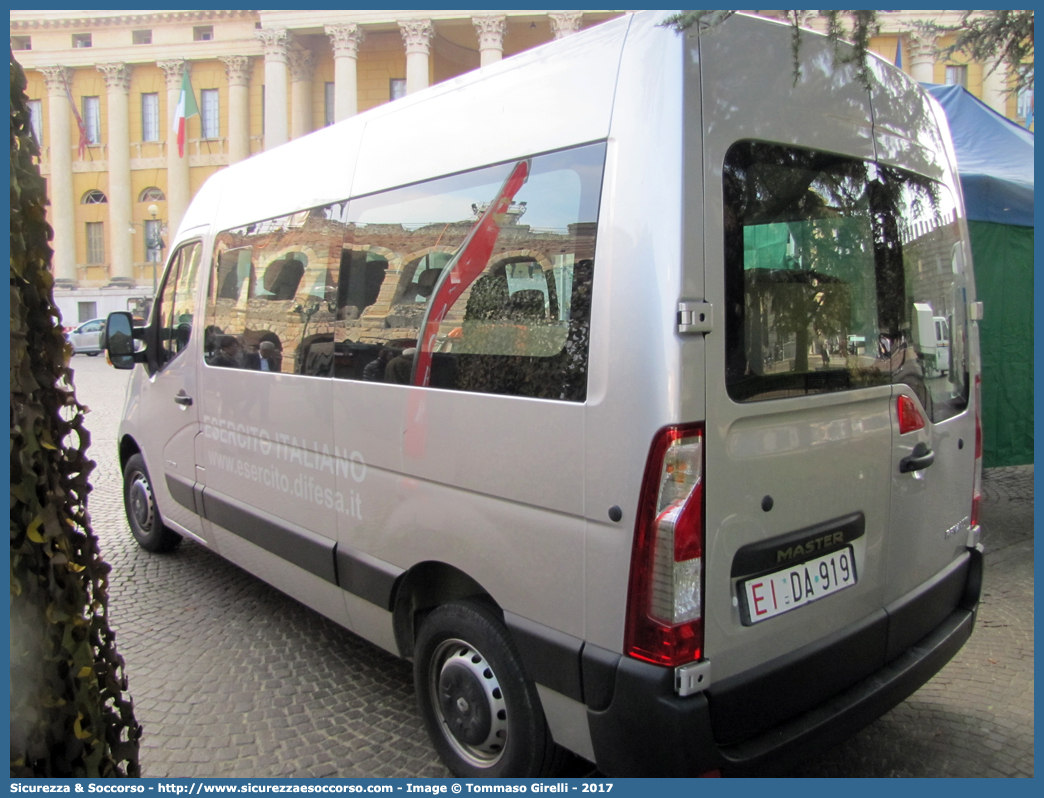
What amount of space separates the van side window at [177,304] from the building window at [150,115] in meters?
49.8

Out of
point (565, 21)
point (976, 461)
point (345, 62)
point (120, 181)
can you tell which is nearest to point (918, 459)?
point (976, 461)

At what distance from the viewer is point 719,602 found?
2105 millimetres

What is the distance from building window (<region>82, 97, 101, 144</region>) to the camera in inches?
1875

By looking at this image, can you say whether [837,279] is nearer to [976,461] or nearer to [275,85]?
[976,461]

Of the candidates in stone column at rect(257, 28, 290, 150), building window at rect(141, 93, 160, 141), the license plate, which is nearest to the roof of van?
the license plate

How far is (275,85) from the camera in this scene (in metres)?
42.8

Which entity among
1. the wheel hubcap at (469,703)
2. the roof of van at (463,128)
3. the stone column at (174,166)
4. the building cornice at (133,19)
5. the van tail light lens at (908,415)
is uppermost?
the building cornice at (133,19)

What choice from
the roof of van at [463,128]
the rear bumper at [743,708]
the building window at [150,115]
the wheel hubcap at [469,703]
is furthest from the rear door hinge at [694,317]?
the building window at [150,115]

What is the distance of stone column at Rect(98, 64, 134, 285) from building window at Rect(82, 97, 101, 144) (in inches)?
60.2

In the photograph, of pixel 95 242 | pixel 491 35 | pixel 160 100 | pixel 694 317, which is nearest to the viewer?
pixel 694 317

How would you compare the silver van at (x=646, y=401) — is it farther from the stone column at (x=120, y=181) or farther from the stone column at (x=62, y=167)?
the stone column at (x=62, y=167)

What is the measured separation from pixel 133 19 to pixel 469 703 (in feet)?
176

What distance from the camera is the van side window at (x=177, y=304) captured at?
4.48m

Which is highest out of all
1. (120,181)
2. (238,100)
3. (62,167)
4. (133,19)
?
(133,19)
